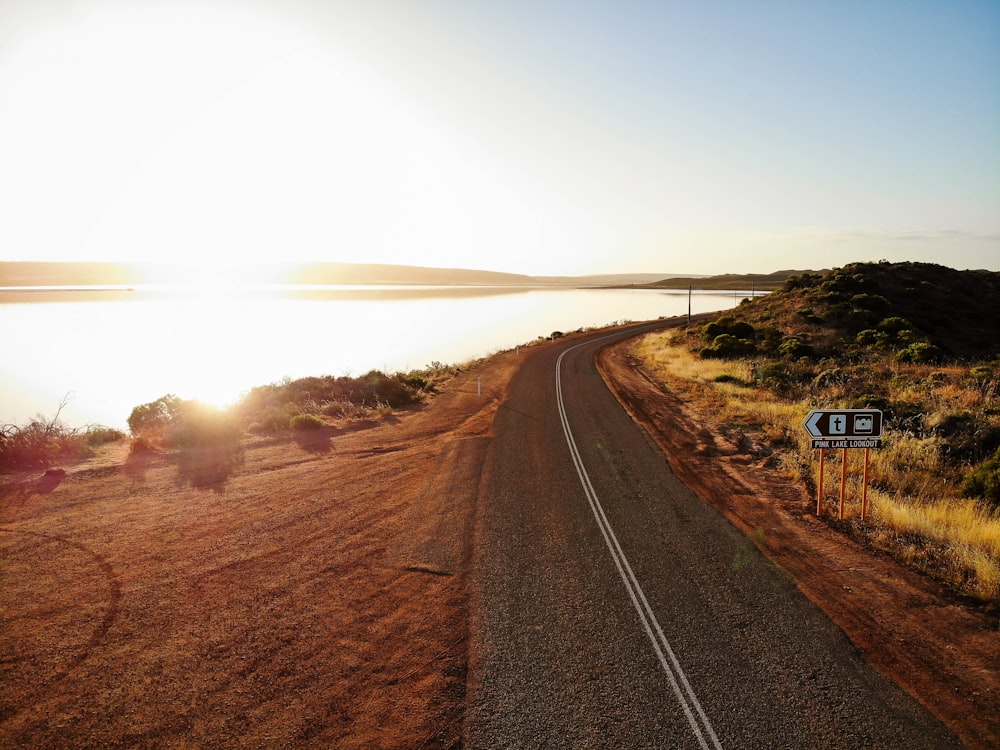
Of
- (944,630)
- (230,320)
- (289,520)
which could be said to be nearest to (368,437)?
(289,520)

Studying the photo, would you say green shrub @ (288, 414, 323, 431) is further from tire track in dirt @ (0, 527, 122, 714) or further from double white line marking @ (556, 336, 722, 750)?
double white line marking @ (556, 336, 722, 750)

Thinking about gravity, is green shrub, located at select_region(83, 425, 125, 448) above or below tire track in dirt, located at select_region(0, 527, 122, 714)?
above

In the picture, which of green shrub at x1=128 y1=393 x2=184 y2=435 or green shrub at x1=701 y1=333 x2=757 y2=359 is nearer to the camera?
green shrub at x1=128 y1=393 x2=184 y2=435

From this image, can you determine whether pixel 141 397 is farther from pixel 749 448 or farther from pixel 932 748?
pixel 932 748

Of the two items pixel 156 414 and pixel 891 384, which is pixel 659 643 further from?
pixel 891 384

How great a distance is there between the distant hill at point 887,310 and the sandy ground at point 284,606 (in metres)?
33.1

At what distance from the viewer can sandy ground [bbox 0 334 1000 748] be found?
6562 millimetres

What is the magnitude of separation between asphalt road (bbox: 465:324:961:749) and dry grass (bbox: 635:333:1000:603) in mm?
3134

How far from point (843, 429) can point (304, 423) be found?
57.5 ft

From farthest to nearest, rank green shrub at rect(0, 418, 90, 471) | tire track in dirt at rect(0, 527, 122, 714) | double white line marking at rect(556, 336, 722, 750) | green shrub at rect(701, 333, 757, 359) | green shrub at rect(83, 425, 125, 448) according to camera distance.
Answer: green shrub at rect(701, 333, 757, 359) < green shrub at rect(83, 425, 125, 448) < green shrub at rect(0, 418, 90, 471) < tire track in dirt at rect(0, 527, 122, 714) < double white line marking at rect(556, 336, 722, 750)

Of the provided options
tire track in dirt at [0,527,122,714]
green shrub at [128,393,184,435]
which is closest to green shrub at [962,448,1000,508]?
tire track in dirt at [0,527,122,714]

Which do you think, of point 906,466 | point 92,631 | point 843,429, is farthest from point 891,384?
point 92,631

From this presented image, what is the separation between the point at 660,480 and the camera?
14914 millimetres

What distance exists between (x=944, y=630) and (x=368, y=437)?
55.3ft
